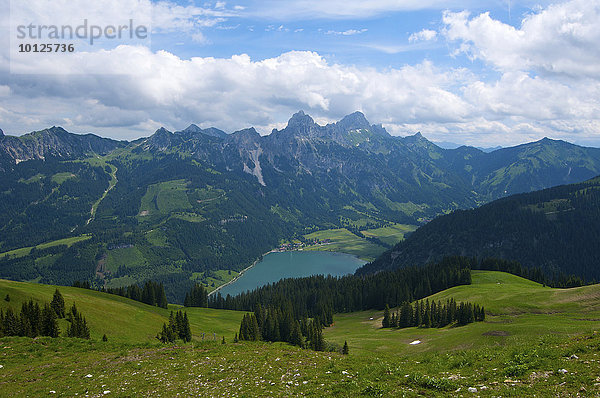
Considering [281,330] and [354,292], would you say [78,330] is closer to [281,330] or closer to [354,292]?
[281,330]

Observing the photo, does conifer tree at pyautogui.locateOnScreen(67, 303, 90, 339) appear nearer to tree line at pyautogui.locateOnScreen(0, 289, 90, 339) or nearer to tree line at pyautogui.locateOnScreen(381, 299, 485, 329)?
tree line at pyautogui.locateOnScreen(0, 289, 90, 339)

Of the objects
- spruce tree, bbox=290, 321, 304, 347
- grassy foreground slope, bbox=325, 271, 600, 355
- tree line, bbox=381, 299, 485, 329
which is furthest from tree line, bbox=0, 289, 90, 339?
tree line, bbox=381, 299, 485, 329

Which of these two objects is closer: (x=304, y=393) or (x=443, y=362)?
(x=304, y=393)

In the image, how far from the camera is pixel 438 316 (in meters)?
84.8

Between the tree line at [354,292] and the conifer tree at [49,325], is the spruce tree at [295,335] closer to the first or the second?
the conifer tree at [49,325]

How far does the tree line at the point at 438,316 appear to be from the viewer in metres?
75.1

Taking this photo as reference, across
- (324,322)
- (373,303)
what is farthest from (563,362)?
(373,303)

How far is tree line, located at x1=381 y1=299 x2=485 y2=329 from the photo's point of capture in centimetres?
7506

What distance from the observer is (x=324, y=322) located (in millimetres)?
118562

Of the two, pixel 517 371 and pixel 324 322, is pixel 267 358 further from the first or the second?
pixel 324 322

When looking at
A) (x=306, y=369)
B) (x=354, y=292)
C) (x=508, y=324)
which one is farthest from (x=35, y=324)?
(x=354, y=292)

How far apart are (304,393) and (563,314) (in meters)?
69.4

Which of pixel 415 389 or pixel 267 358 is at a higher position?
pixel 415 389

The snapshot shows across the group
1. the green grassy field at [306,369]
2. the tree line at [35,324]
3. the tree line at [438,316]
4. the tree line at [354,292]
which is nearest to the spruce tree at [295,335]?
the green grassy field at [306,369]
